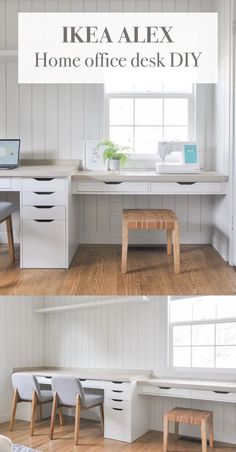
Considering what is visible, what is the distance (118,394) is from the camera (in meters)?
5.30

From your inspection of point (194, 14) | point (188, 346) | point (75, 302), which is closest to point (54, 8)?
point (194, 14)

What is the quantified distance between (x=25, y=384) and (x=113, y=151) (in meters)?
2.36

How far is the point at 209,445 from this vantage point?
5.09 meters

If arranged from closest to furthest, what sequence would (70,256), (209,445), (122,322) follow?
(70,256), (209,445), (122,322)

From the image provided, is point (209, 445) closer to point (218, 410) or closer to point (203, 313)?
point (218, 410)

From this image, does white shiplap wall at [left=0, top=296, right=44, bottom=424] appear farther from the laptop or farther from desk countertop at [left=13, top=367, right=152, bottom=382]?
the laptop

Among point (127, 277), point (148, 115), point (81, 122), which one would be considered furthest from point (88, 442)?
point (148, 115)

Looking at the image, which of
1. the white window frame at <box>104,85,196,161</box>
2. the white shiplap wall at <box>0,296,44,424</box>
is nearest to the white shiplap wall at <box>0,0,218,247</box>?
the white window frame at <box>104,85,196,161</box>

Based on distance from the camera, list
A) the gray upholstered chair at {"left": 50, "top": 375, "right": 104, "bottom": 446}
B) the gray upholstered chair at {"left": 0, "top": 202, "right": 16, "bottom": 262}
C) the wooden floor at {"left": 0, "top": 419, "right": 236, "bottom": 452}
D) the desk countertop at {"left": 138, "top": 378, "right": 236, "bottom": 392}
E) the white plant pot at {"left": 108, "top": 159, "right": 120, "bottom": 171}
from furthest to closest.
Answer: the gray upholstered chair at {"left": 50, "top": 375, "right": 104, "bottom": 446} < the wooden floor at {"left": 0, "top": 419, "right": 236, "bottom": 452} < the white plant pot at {"left": 108, "top": 159, "right": 120, "bottom": 171} < the desk countertop at {"left": 138, "top": 378, "right": 236, "bottom": 392} < the gray upholstered chair at {"left": 0, "top": 202, "right": 16, "bottom": 262}

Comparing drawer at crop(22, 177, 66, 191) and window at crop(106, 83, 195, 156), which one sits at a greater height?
window at crop(106, 83, 195, 156)

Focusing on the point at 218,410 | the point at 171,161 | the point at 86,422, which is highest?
the point at 171,161

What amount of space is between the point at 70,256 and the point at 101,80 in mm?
Answer: 1706

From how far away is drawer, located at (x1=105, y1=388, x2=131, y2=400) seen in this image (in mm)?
5262

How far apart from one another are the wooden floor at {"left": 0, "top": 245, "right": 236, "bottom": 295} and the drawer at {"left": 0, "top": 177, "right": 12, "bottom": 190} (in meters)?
0.58
